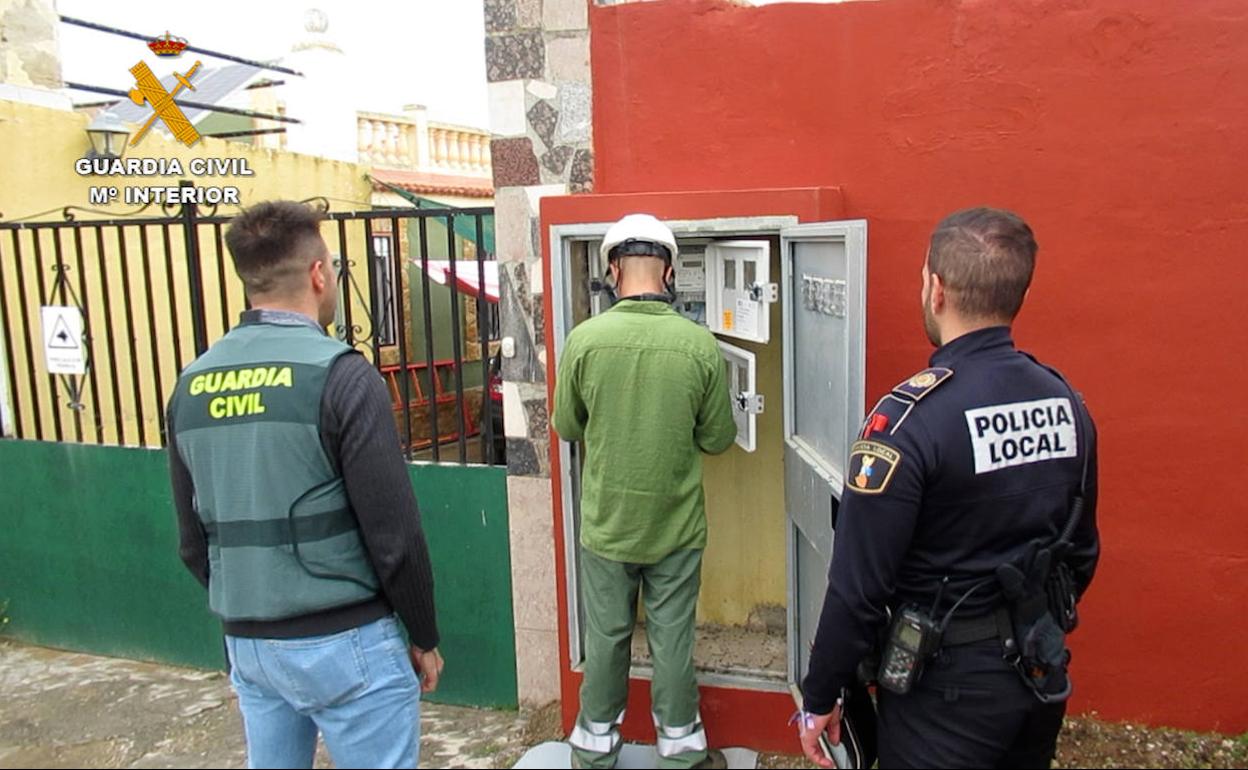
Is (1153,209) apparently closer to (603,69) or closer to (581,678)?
(603,69)

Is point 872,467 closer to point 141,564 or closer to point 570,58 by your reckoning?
point 570,58

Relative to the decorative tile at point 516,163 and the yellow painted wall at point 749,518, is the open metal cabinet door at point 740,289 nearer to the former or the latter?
the yellow painted wall at point 749,518

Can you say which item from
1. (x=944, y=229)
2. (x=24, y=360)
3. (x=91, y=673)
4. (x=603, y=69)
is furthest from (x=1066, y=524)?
(x=24, y=360)

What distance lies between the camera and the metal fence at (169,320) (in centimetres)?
435

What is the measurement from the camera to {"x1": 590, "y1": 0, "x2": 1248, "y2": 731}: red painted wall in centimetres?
321

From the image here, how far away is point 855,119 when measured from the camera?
3449 mm

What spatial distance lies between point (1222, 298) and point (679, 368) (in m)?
1.89

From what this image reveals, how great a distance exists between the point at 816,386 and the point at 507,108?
1748mm

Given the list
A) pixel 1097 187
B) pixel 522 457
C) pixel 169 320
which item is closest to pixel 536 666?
pixel 522 457

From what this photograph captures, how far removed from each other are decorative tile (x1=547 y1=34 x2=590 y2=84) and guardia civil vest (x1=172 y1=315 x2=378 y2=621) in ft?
6.30

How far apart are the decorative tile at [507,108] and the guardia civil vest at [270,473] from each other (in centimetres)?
184

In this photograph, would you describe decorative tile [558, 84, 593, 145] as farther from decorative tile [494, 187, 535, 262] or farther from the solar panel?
the solar panel

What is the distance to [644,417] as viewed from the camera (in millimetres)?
3135

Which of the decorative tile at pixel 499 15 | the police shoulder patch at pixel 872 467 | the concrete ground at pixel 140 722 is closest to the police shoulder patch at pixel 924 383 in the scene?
the police shoulder patch at pixel 872 467
